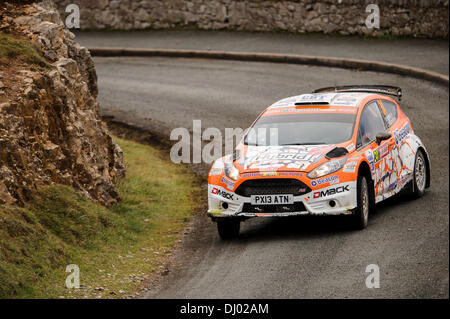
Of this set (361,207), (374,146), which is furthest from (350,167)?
(374,146)

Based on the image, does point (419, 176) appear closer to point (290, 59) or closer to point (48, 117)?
point (48, 117)

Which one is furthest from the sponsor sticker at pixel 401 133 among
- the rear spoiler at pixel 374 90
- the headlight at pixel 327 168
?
the headlight at pixel 327 168

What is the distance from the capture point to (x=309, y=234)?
11805mm

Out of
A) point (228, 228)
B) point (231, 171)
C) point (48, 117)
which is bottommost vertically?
point (228, 228)

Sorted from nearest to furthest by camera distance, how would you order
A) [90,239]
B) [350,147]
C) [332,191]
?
[332,191], [90,239], [350,147]

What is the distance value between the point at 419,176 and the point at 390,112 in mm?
1160

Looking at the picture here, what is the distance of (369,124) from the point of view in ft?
42.5

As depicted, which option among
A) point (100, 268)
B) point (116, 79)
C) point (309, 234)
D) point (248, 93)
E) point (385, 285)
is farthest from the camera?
point (116, 79)

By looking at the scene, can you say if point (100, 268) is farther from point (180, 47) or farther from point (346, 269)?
point (180, 47)

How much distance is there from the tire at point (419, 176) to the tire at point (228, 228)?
3.10 metres

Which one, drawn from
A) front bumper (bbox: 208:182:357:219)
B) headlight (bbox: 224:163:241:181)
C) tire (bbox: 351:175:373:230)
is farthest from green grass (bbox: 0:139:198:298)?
tire (bbox: 351:175:373:230)

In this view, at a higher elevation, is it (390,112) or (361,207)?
(390,112)

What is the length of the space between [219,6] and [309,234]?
19.7 m
